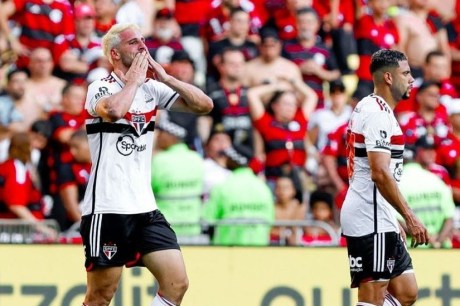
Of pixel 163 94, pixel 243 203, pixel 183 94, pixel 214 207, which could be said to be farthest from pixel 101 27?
pixel 183 94

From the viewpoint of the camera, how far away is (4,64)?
15000 mm

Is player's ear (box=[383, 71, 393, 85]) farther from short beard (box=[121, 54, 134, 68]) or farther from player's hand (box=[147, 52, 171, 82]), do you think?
short beard (box=[121, 54, 134, 68])

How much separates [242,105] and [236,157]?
→ 5.04ft

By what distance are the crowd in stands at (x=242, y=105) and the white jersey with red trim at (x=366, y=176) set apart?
10.6 feet

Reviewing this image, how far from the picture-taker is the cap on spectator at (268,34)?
15508 millimetres

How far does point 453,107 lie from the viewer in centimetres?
1506

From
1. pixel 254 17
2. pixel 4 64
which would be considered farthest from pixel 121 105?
pixel 254 17

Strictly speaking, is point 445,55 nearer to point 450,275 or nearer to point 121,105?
point 450,275

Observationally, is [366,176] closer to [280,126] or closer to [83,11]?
[280,126]

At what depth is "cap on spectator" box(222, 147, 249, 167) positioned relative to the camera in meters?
13.1

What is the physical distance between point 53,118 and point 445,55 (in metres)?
5.48

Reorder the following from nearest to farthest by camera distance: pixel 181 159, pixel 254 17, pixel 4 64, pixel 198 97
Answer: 1. pixel 198 97
2. pixel 181 159
3. pixel 4 64
4. pixel 254 17

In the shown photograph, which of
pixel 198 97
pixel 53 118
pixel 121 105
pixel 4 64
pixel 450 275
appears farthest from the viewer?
pixel 4 64

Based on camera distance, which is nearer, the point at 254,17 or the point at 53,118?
the point at 53,118
